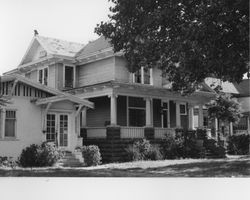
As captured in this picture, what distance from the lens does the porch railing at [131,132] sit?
2278 centimetres

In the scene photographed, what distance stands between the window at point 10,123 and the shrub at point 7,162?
1004 mm

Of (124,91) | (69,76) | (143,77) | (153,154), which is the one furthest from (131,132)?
(69,76)

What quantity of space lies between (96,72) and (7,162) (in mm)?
8820

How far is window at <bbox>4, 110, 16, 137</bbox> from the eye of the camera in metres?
18.6

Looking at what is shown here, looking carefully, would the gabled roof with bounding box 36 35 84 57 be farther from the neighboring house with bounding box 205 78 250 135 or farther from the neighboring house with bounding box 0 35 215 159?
the neighboring house with bounding box 205 78 250 135

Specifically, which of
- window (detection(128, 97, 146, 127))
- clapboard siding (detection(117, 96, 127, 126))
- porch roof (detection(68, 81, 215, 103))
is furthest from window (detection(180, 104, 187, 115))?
clapboard siding (detection(117, 96, 127, 126))

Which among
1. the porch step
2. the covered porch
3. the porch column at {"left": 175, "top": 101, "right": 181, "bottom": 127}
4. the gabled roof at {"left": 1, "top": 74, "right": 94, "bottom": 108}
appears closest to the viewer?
the gabled roof at {"left": 1, "top": 74, "right": 94, "bottom": 108}

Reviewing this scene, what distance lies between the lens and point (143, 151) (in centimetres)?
2239

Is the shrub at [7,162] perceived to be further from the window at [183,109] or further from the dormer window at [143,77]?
the window at [183,109]

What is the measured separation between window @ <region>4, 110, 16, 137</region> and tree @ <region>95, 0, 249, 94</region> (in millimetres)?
5071

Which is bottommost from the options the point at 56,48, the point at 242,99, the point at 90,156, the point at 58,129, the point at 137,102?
the point at 90,156

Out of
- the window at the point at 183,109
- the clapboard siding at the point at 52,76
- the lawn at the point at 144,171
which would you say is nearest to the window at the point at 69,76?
the clapboard siding at the point at 52,76

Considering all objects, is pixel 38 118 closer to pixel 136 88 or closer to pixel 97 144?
pixel 97 144

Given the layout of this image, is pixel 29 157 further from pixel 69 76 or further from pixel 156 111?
pixel 156 111
